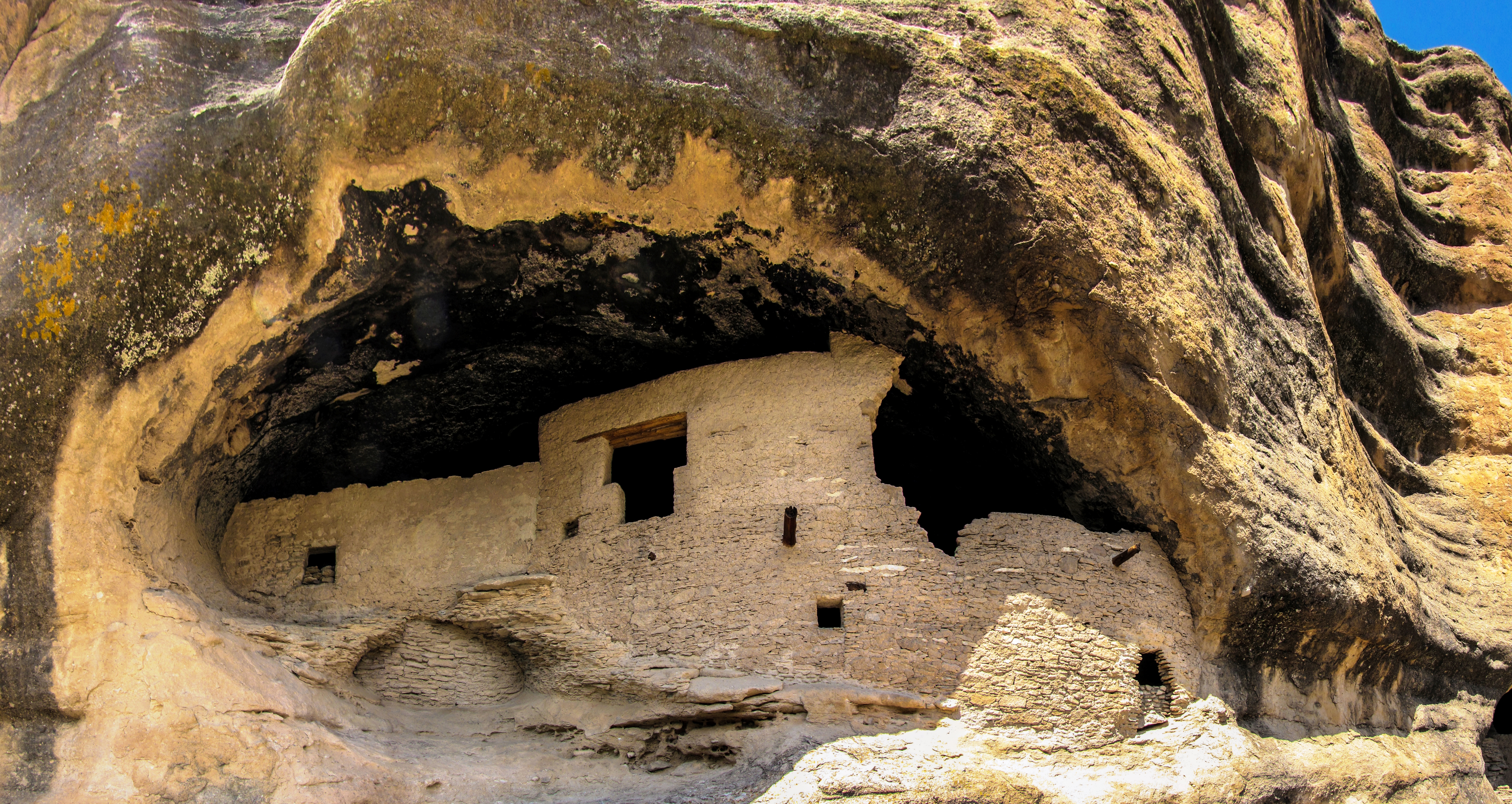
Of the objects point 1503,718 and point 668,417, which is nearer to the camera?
point 668,417

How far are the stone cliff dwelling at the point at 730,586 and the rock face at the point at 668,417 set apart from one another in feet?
0.12

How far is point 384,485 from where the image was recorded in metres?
10.3

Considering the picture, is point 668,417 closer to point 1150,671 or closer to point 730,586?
point 730,586

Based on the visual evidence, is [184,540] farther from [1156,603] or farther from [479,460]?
[1156,603]

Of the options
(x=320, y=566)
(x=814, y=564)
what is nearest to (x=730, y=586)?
(x=814, y=564)

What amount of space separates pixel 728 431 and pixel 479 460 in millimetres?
2903

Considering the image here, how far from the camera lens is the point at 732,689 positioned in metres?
7.86

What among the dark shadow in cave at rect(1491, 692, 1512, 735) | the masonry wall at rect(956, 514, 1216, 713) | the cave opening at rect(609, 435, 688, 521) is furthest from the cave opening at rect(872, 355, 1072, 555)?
the dark shadow in cave at rect(1491, 692, 1512, 735)

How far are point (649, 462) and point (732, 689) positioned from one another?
Answer: 345 centimetres

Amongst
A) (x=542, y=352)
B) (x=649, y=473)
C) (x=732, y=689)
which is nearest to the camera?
(x=732, y=689)

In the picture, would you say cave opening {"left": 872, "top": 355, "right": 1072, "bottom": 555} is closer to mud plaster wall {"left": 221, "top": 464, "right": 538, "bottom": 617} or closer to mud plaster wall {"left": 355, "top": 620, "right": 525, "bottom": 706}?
mud plaster wall {"left": 221, "top": 464, "right": 538, "bottom": 617}

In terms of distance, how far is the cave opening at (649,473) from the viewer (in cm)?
1064

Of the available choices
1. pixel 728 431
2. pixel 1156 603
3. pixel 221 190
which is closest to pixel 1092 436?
pixel 1156 603

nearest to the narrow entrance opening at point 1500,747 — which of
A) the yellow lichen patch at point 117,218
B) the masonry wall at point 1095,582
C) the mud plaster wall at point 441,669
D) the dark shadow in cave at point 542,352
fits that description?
the masonry wall at point 1095,582
